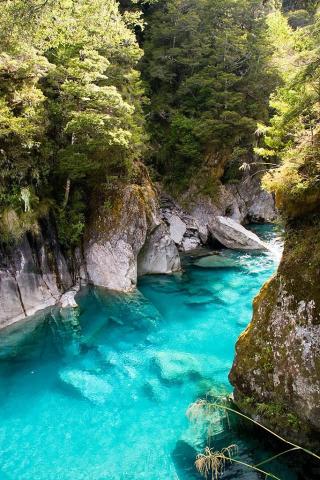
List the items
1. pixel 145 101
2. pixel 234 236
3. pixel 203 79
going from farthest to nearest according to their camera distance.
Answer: pixel 203 79, pixel 234 236, pixel 145 101

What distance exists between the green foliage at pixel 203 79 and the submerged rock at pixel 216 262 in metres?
8.36

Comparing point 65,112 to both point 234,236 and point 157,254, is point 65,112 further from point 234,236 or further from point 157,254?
point 234,236

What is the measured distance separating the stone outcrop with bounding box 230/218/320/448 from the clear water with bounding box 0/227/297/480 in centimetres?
91

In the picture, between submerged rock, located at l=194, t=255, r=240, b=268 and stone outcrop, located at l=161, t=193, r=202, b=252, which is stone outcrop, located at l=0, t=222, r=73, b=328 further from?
stone outcrop, located at l=161, t=193, r=202, b=252

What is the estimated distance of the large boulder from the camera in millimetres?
23156

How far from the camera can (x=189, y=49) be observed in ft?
92.1

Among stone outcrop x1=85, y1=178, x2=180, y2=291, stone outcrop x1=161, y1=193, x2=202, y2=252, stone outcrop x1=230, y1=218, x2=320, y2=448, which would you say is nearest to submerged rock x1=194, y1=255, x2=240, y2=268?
stone outcrop x1=161, y1=193, x2=202, y2=252

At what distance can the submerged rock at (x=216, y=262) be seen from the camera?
2109cm

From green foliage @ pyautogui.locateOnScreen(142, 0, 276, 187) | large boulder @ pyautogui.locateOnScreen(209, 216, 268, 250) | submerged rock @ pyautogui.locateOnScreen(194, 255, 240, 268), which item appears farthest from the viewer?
green foliage @ pyautogui.locateOnScreen(142, 0, 276, 187)

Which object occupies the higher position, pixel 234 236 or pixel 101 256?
pixel 101 256

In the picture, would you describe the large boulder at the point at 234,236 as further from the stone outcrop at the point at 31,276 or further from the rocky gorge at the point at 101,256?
the stone outcrop at the point at 31,276

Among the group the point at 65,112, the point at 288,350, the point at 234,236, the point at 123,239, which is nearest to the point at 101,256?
the point at 123,239

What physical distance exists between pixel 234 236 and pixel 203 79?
11764 mm

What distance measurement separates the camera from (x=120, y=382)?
1127 cm
